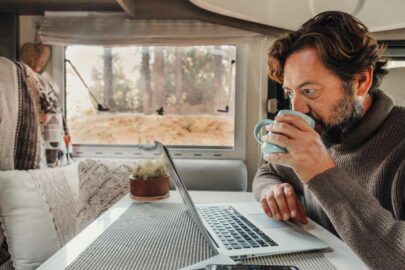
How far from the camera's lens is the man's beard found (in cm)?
96

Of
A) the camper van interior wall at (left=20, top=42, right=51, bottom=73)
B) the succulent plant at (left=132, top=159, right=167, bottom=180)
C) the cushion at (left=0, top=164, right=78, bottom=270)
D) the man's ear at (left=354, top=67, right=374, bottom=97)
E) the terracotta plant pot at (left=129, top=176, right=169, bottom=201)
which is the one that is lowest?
the cushion at (left=0, top=164, right=78, bottom=270)

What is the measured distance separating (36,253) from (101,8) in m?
1.51

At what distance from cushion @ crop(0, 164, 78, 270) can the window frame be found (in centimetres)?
69

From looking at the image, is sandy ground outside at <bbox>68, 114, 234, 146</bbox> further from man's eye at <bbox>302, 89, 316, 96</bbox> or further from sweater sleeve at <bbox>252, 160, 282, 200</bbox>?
man's eye at <bbox>302, 89, 316, 96</bbox>

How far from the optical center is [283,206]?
3.13ft

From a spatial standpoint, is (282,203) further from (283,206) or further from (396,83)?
(396,83)

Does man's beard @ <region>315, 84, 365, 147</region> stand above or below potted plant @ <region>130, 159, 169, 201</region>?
above

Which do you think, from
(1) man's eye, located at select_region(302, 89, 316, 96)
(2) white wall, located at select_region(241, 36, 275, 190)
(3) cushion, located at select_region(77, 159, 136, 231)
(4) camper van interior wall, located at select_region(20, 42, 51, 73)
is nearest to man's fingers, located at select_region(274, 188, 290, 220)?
(1) man's eye, located at select_region(302, 89, 316, 96)

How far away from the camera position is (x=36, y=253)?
1.45 metres

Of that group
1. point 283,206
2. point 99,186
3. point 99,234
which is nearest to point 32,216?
point 99,186

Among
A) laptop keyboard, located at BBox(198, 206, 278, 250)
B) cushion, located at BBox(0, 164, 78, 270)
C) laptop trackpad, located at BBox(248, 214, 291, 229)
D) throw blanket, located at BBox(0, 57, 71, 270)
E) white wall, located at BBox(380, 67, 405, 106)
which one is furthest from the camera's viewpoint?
white wall, located at BBox(380, 67, 405, 106)

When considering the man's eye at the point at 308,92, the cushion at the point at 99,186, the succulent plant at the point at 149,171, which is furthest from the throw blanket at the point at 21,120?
the man's eye at the point at 308,92

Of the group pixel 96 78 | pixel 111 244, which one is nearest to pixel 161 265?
pixel 111 244

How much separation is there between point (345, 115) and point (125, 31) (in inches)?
64.1
